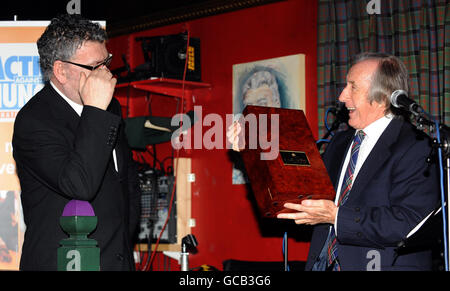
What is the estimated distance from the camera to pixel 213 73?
4758 mm

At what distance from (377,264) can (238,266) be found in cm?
172

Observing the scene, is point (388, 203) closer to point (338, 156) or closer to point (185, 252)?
point (338, 156)

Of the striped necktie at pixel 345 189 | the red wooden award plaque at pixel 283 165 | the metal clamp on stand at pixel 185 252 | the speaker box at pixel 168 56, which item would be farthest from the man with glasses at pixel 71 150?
the speaker box at pixel 168 56

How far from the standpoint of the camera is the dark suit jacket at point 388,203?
2.07 meters

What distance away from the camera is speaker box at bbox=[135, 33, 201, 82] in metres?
4.44

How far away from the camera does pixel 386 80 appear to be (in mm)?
2354

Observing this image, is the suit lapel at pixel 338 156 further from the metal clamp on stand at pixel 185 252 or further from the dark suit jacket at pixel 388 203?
the metal clamp on stand at pixel 185 252

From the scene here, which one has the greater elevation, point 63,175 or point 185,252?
point 63,175

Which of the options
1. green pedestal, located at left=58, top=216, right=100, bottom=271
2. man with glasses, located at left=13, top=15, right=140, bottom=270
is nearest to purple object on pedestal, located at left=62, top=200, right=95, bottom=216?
green pedestal, located at left=58, top=216, right=100, bottom=271

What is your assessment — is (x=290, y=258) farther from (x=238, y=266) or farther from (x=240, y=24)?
(x=240, y=24)


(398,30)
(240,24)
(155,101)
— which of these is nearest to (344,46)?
(398,30)

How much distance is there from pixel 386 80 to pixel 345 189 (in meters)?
0.49

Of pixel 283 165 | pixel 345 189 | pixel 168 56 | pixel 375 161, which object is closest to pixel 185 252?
pixel 283 165

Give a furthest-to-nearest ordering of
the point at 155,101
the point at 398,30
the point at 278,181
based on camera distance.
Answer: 1. the point at 155,101
2. the point at 398,30
3. the point at 278,181
